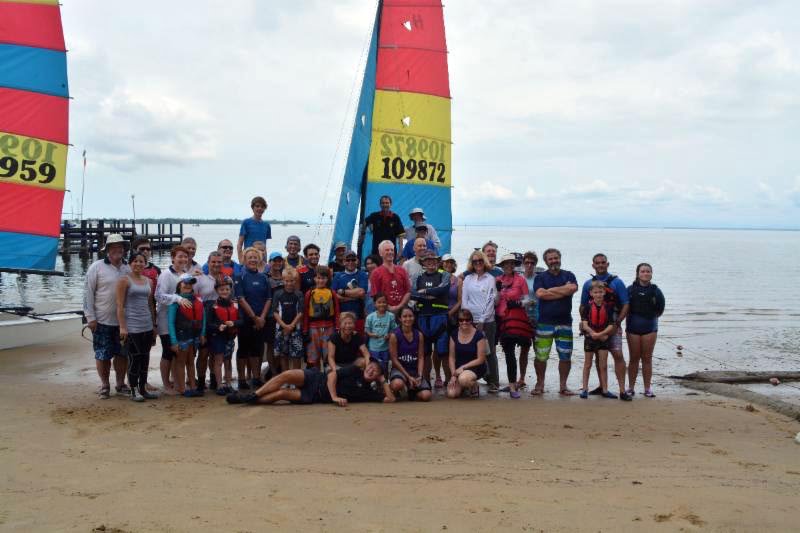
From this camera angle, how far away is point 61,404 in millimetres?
6254

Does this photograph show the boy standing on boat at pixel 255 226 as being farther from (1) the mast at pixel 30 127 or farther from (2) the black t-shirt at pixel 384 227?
(1) the mast at pixel 30 127

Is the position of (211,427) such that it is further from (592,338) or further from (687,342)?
(687,342)

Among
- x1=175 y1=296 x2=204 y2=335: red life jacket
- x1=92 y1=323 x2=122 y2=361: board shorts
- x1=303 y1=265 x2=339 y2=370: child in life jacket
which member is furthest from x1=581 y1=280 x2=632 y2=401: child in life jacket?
x1=92 y1=323 x2=122 y2=361: board shorts

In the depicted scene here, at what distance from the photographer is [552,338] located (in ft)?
22.8

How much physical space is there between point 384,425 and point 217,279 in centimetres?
239

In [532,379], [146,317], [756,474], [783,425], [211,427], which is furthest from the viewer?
[532,379]

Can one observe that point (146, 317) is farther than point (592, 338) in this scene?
No

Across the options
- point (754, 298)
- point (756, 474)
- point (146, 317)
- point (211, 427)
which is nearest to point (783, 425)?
point (756, 474)

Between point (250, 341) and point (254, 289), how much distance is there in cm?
57

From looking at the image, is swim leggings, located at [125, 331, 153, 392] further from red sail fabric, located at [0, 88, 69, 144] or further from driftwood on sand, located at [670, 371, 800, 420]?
driftwood on sand, located at [670, 371, 800, 420]

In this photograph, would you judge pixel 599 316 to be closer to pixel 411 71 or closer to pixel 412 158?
pixel 412 158

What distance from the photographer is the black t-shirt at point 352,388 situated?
634 cm

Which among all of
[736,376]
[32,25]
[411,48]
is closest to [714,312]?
[736,376]

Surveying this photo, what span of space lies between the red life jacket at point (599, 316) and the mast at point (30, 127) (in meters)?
7.91
